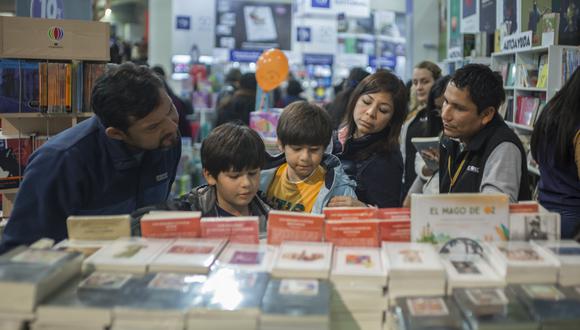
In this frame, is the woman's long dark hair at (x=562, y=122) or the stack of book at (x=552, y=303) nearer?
the stack of book at (x=552, y=303)

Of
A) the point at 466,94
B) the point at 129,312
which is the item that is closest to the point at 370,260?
the point at 129,312

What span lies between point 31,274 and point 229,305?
494 millimetres

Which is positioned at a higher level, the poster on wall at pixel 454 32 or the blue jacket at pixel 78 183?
the poster on wall at pixel 454 32

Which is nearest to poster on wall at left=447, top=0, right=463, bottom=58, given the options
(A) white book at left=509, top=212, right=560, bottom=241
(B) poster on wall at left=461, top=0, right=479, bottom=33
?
(B) poster on wall at left=461, top=0, right=479, bottom=33

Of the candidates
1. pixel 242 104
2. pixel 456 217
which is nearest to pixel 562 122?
pixel 456 217

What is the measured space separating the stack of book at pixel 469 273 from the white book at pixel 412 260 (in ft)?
0.12

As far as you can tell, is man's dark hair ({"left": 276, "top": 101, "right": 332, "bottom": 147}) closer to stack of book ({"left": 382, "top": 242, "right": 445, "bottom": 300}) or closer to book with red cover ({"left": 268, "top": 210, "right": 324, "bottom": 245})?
book with red cover ({"left": 268, "top": 210, "right": 324, "bottom": 245})

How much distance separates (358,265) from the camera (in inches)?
62.1

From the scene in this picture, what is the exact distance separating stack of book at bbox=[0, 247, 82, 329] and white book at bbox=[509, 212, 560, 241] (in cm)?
125

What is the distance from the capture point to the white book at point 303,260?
153cm

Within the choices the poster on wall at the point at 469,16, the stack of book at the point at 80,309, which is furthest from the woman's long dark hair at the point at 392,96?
the poster on wall at the point at 469,16

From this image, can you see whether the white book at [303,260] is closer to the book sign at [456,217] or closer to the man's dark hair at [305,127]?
the book sign at [456,217]

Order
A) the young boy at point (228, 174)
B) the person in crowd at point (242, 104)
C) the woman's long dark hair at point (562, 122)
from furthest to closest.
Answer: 1. the person in crowd at point (242, 104)
2. the woman's long dark hair at point (562, 122)
3. the young boy at point (228, 174)

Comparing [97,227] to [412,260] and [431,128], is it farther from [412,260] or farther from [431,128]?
[431,128]
